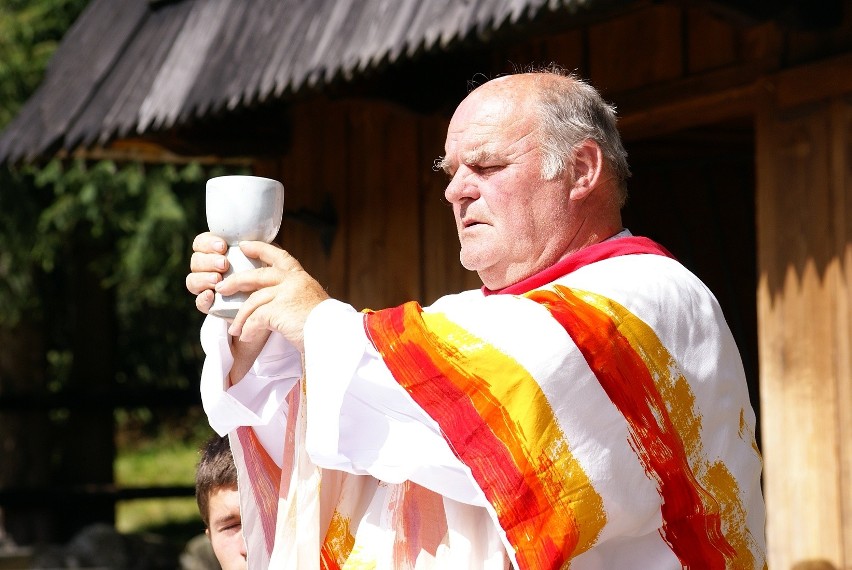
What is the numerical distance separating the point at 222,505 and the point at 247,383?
73cm

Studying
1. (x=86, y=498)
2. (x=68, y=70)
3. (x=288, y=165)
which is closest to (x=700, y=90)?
(x=288, y=165)

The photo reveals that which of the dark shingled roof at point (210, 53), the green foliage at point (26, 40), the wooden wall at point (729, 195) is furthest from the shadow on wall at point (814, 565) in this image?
the green foliage at point (26, 40)

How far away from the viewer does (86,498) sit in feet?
34.3

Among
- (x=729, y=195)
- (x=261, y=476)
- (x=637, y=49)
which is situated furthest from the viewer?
(x=729, y=195)

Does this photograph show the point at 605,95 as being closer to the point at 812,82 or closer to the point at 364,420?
the point at 812,82

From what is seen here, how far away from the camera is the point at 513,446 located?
5.82 ft

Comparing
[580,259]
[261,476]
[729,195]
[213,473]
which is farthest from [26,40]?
[580,259]

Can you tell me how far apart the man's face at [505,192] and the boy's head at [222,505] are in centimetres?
91

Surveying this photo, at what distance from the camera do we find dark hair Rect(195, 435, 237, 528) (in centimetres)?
282

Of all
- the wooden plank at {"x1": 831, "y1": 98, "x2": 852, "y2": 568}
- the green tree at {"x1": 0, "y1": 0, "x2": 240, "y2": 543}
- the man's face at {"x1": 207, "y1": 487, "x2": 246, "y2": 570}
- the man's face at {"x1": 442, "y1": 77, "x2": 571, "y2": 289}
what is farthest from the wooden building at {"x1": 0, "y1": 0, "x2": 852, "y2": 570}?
the green tree at {"x1": 0, "y1": 0, "x2": 240, "y2": 543}

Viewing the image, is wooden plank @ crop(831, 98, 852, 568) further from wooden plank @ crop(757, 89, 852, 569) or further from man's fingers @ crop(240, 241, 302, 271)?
man's fingers @ crop(240, 241, 302, 271)

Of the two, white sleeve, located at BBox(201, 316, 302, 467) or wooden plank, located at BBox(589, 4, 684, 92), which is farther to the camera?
wooden plank, located at BBox(589, 4, 684, 92)

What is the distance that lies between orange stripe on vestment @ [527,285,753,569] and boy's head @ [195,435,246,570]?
3.71ft

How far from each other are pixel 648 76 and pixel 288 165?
2.37m
